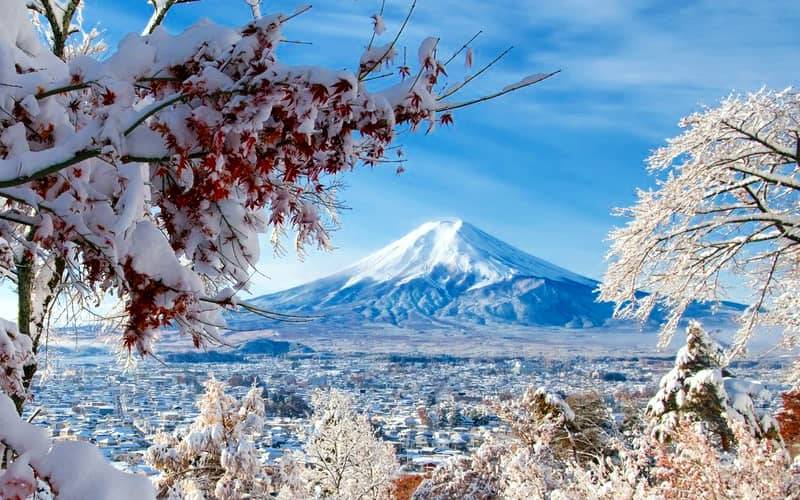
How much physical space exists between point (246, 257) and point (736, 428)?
4134 millimetres

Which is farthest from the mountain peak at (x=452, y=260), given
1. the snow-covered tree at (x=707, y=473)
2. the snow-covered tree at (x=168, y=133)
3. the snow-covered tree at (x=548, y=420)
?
the snow-covered tree at (x=168, y=133)

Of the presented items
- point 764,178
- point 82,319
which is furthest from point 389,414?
point 82,319

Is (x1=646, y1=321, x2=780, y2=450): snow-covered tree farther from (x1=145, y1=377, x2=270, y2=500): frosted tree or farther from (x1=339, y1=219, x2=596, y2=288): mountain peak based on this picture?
(x1=339, y1=219, x2=596, y2=288): mountain peak

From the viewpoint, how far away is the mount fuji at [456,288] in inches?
5595

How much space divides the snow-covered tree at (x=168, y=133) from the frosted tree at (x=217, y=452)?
8.46m

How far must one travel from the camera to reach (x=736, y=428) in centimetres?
485

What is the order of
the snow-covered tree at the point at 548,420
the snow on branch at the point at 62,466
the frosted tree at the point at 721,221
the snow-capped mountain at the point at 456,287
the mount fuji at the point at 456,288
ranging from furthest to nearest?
the snow-capped mountain at the point at 456,287 → the mount fuji at the point at 456,288 → the snow-covered tree at the point at 548,420 → the frosted tree at the point at 721,221 → the snow on branch at the point at 62,466

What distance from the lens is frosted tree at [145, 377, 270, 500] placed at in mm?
9938

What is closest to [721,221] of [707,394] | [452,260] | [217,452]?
[707,394]

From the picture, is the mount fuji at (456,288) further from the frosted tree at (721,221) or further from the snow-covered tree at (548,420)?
the frosted tree at (721,221)

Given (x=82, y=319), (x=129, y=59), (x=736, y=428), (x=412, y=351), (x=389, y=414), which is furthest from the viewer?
(x=412, y=351)

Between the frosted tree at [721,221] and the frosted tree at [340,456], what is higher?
the frosted tree at [721,221]

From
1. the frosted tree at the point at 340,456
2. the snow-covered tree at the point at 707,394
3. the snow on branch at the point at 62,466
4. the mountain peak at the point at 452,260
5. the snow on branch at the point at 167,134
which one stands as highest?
the mountain peak at the point at 452,260

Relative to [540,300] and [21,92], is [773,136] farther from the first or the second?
[540,300]
